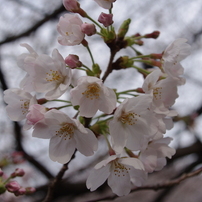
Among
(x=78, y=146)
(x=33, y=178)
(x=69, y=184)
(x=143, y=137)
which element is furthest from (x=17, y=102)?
(x=33, y=178)

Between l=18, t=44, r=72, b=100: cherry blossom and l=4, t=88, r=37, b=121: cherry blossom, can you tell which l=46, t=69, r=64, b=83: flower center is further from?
l=4, t=88, r=37, b=121: cherry blossom

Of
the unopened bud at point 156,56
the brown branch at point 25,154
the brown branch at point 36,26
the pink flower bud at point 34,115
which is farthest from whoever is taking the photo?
the brown branch at point 25,154

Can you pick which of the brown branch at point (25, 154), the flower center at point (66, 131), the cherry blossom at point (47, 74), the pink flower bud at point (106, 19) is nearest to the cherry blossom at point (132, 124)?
the flower center at point (66, 131)

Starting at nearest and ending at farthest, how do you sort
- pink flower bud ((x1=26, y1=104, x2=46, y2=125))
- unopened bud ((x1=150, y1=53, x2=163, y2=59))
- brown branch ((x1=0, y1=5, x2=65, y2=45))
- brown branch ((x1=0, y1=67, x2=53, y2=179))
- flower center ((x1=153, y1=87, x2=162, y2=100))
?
pink flower bud ((x1=26, y1=104, x2=46, y2=125))
flower center ((x1=153, y1=87, x2=162, y2=100))
unopened bud ((x1=150, y1=53, x2=163, y2=59))
brown branch ((x1=0, y1=5, x2=65, y2=45))
brown branch ((x1=0, y1=67, x2=53, y2=179))

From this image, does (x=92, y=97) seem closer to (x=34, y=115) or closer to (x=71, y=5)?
(x=34, y=115)

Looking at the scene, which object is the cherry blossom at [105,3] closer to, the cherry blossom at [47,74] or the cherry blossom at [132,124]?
the cherry blossom at [47,74]

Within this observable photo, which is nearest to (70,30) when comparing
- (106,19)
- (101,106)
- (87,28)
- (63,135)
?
(87,28)

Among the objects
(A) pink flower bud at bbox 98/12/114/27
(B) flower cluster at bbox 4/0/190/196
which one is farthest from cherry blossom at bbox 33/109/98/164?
(A) pink flower bud at bbox 98/12/114/27

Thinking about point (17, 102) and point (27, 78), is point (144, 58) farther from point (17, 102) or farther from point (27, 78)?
point (17, 102)
